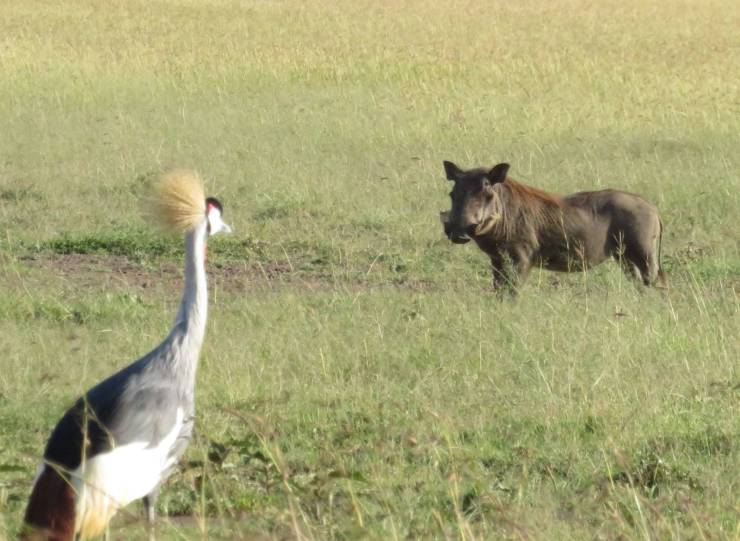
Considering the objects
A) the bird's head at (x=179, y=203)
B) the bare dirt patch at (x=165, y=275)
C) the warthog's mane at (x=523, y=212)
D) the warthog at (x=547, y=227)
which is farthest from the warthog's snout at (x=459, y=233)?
the bird's head at (x=179, y=203)

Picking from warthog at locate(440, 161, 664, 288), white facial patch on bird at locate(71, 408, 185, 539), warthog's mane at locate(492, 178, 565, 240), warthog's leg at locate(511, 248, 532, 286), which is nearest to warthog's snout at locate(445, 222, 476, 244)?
warthog at locate(440, 161, 664, 288)

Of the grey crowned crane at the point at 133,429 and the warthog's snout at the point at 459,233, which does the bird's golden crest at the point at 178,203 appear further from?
the warthog's snout at the point at 459,233

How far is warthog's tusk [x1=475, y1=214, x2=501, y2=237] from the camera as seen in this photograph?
7672mm

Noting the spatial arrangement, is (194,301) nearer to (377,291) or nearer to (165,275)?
(377,291)

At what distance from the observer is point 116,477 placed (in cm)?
349

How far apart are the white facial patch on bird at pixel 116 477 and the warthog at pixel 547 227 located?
4.10 m

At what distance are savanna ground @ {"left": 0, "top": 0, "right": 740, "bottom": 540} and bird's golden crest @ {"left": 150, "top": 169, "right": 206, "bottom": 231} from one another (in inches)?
26.1

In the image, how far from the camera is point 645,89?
1495 cm

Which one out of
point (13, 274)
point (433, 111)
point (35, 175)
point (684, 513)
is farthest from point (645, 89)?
Result: point (684, 513)

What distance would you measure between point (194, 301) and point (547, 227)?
13.5 ft

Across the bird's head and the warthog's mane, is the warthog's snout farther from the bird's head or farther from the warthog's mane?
the bird's head

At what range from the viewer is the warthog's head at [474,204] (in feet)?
25.0

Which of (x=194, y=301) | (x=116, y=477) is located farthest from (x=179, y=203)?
(x=116, y=477)

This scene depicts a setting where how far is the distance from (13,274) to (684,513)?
4.99 meters
